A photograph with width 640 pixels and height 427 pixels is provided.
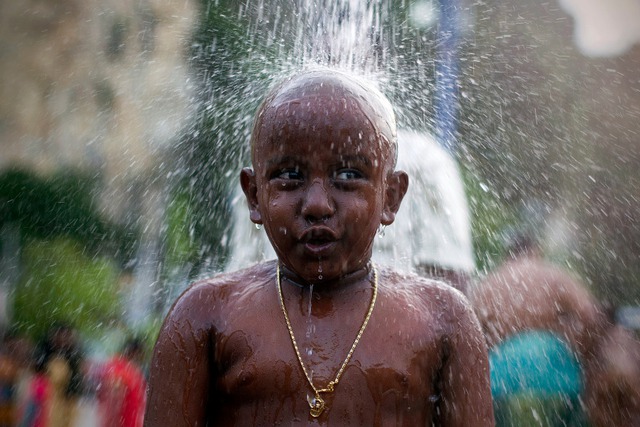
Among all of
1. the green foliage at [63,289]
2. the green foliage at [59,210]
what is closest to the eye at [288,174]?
the green foliage at [63,289]

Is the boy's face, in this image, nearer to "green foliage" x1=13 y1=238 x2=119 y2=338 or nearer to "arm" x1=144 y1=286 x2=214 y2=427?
"arm" x1=144 y1=286 x2=214 y2=427

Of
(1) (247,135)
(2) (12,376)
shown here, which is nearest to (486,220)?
(1) (247,135)

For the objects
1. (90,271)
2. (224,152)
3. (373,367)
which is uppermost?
(373,367)

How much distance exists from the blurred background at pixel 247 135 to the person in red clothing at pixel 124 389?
0.35m

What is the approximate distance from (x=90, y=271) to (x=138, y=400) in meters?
3.65

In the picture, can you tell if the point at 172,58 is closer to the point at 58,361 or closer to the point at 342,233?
the point at 58,361

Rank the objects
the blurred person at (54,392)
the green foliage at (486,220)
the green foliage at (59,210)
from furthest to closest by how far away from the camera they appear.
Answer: the green foliage at (59,210), the blurred person at (54,392), the green foliage at (486,220)

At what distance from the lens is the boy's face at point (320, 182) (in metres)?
2.11

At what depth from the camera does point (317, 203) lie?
2.07 metres

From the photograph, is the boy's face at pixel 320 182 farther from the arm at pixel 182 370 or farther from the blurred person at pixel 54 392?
the blurred person at pixel 54 392

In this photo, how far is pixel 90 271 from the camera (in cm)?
902

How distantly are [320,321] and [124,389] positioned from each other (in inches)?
150

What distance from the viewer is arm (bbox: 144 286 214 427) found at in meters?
2.15

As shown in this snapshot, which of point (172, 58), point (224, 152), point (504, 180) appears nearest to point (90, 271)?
point (224, 152)
